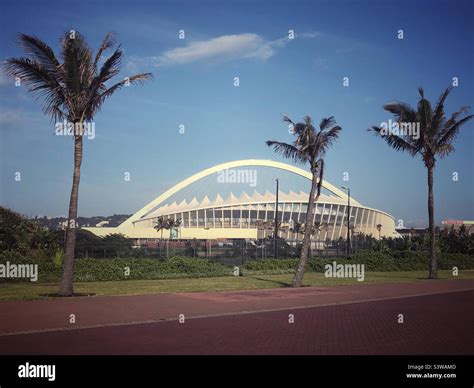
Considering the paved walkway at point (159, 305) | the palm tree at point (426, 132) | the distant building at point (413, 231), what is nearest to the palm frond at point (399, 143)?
the palm tree at point (426, 132)

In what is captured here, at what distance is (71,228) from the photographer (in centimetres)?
1708

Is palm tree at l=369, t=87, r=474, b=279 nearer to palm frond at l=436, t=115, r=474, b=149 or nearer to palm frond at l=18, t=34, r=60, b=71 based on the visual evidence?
palm frond at l=436, t=115, r=474, b=149

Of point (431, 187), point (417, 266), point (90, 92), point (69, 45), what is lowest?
point (417, 266)

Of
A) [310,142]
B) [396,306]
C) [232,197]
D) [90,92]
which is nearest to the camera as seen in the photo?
[396,306]

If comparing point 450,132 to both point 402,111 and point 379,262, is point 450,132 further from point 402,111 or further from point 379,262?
point 379,262

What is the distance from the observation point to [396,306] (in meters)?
Answer: 16.2

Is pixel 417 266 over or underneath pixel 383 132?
underneath

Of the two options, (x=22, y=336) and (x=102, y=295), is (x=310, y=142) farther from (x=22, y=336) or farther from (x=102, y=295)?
(x=22, y=336)

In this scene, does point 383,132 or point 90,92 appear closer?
point 90,92

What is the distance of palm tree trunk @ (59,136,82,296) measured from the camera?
1714cm

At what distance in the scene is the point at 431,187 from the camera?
2814 centimetres

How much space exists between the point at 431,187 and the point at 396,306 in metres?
13.8
